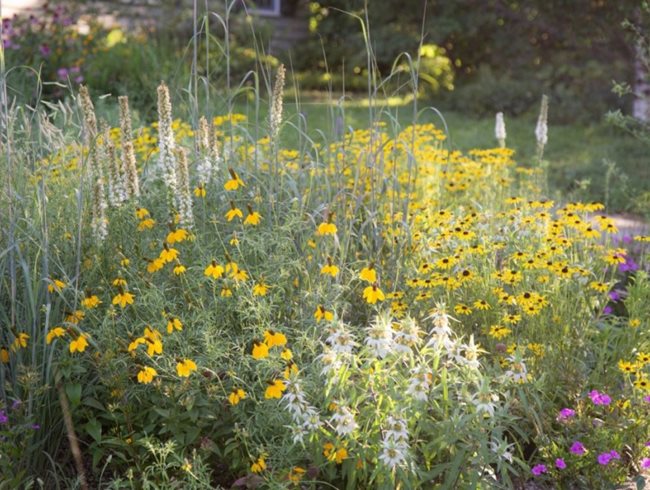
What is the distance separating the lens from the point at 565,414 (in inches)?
111

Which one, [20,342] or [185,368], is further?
[20,342]

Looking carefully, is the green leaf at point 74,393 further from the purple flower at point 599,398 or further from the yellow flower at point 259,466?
the purple flower at point 599,398

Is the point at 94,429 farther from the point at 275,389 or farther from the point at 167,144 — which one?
the point at 167,144

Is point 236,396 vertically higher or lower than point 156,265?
lower

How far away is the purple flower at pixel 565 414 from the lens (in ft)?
9.22

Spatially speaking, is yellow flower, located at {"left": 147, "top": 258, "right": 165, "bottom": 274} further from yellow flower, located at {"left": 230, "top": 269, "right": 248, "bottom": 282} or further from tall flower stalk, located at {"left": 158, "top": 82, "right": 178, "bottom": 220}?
tall flower stalk, located at {"left": 158, "top": 82, "right": 178, "bottom": 220}

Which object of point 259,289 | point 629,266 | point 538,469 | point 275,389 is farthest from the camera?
point 629,266

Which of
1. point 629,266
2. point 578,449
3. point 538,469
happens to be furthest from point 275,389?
point 629,266

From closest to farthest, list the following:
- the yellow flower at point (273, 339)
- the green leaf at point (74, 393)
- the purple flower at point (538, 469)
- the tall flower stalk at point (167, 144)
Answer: the yellow flower at point (273, 339), the green leaf at point (74, 393), the purple flower at point (538, 469), the tall flower stalk at point (167, 144)

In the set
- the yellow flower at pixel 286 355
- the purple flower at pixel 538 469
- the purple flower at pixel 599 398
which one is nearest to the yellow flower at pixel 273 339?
the yellow flower at pixel 286 355

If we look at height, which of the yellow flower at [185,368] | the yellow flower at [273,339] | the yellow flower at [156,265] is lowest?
the yellow flower at [185,368]

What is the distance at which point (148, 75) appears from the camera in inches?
355

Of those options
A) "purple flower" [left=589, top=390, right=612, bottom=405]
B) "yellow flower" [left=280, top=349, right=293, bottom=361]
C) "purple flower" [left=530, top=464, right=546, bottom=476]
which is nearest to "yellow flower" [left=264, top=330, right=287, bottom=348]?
"yellow flower" [left=280, top=349, right=293, bottom=361]

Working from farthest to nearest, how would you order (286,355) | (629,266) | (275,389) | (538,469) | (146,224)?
(629,266) < (146,224) < (538,469) < (286,355) < (275,389)
